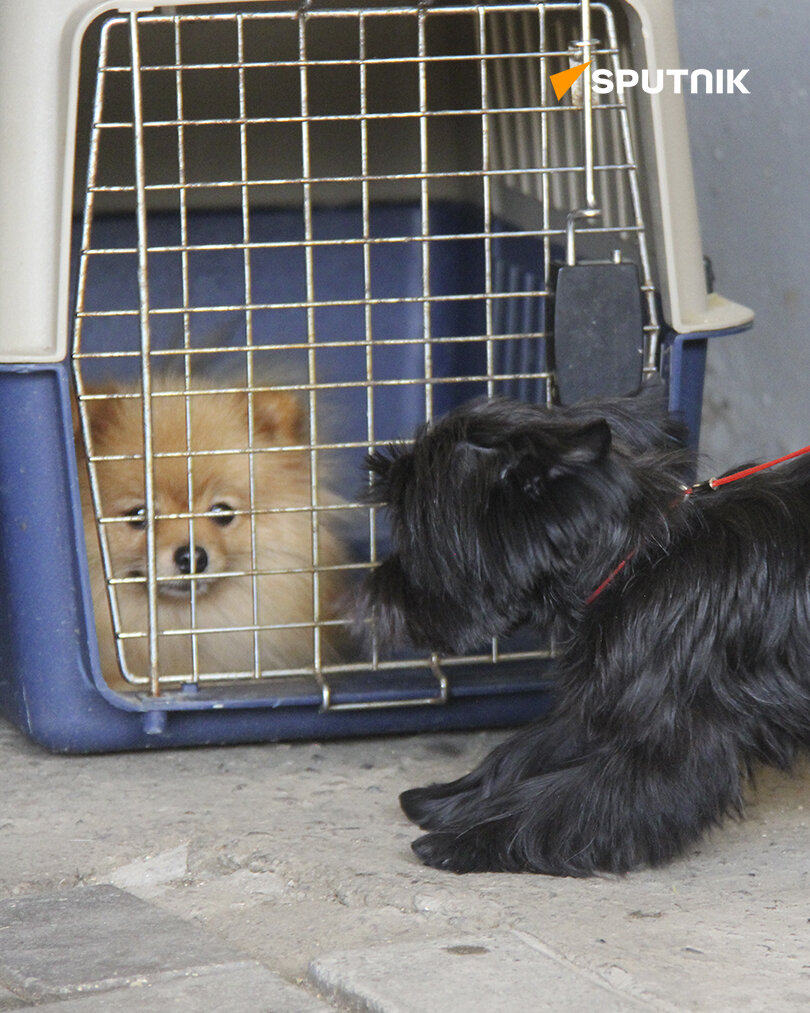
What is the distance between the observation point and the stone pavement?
4.68ft

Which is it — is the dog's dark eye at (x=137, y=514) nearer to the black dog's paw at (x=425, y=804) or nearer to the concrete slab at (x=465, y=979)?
the black dog's paw at (x=425, y=804)

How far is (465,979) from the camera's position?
142 cm

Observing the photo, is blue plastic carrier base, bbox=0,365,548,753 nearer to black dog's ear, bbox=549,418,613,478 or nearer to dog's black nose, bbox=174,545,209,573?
dog's black nose, bbox=174,545,209,573

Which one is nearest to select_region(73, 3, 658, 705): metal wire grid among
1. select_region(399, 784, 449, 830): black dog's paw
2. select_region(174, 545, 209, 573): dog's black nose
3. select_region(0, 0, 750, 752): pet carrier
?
select_region(0, 0, 750, 752): pet carrier

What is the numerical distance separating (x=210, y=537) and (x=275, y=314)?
3.35ft

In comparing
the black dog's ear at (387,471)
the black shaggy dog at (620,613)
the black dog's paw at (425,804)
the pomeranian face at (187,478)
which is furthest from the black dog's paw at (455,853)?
the pomeranian face at (187,478)

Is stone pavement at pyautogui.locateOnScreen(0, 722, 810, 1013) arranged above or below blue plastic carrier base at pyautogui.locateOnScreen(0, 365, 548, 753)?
below

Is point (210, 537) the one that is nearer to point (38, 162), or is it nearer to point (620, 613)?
point (38, 162)

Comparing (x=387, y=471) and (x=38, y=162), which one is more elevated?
(x=38, y=162)

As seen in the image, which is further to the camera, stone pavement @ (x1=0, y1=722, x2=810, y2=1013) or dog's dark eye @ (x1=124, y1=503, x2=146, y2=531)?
dog's dark eye @ (x1=124, y1=503, x2=146, y2=531)

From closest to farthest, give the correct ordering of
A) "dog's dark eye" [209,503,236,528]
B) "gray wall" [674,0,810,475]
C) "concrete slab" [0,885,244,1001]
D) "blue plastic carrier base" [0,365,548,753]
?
"concrete slab" [0,885,244,1001]
"blue plastic carrier base" [0,365,548,753]
"dog's dark eye" [209,503,236,528]
"gray wall" [674,0,810,475]

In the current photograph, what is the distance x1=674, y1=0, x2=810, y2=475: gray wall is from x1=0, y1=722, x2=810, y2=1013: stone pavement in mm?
1190

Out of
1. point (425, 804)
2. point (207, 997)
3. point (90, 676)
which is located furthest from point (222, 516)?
point (207, 997)

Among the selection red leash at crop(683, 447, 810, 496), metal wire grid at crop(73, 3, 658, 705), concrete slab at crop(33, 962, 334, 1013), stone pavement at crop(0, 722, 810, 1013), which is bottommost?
stone pavement at crop(0, 722, 810, 1013)
